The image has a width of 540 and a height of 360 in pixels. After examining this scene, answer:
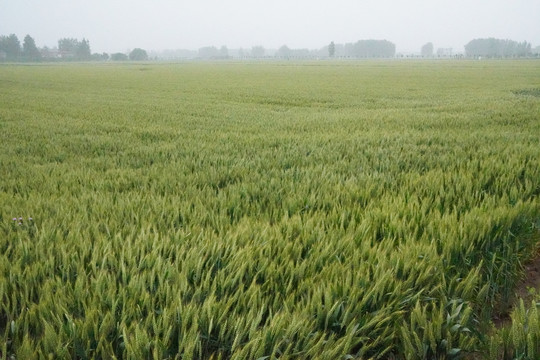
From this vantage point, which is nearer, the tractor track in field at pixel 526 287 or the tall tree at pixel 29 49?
the tractor track in field at pixel 526 287

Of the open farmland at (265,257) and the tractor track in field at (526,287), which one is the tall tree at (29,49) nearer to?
the open farmland at (265,257)

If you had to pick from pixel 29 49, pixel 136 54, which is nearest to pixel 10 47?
pixel 29 49

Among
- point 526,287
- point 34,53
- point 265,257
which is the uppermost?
point 34,53

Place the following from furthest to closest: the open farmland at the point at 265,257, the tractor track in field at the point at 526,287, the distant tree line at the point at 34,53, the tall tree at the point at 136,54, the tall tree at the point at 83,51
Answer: the tall tree at the point at 136,54 < the tall tree at the point at 83,51 < the distant tree line at the point at 34,53 < the tractor track in field at the point at 526,287 < the open farmland at the point at 265,257

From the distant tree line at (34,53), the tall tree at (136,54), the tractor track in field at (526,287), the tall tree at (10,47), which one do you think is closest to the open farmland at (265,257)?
the tractor track in field at (526,287)

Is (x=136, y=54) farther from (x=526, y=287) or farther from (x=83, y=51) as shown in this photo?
(x=526, y=287)

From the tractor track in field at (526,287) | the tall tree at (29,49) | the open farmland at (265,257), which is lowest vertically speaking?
the tractor track in field at (526,287)

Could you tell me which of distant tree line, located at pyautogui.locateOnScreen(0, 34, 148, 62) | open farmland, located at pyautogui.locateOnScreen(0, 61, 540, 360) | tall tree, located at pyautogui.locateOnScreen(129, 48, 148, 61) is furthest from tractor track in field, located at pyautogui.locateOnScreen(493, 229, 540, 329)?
tall tree, located at pyautogui.locateOnScreen(129, 48, 148, 61)

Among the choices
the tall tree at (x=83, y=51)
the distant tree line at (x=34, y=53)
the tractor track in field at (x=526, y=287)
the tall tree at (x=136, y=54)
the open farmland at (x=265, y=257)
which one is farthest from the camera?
the tall tree at (x=136, y=54)

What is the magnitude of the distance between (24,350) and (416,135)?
671 cm

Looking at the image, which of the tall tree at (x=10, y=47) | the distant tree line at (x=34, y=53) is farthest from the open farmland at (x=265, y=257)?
the tall tree at (x=10, y=47)

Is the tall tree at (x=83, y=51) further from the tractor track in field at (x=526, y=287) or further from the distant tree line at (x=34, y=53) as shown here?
the tractor track in field at (x=526, y=287)

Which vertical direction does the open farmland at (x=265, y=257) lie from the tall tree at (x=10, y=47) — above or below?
below

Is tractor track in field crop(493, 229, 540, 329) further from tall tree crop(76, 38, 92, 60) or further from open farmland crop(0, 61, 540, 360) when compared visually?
tall tree crop(76, 38, 92, 60)
